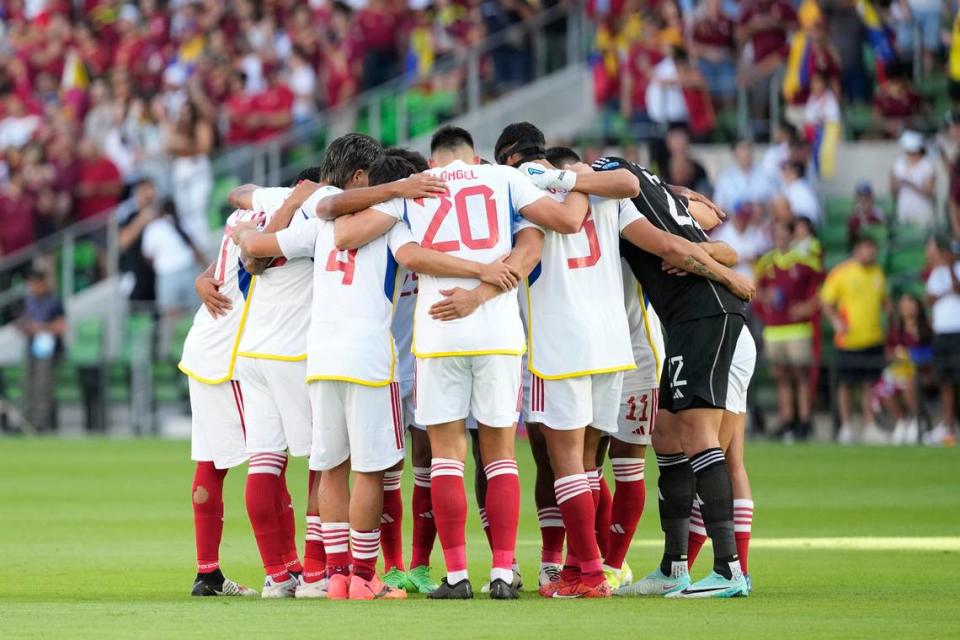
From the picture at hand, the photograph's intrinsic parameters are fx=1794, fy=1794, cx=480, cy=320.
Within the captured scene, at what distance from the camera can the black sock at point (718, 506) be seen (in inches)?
351

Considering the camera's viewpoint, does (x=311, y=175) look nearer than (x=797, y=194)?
Yes

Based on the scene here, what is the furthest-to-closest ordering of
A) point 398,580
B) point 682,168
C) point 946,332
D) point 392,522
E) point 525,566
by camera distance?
point 682,168, point 946,332, point 525,566, point 392,522, point 398,580

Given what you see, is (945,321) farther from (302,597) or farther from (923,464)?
(302,597)

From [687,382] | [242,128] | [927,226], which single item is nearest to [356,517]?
[687,382]

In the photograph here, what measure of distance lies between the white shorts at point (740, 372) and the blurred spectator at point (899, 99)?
1501 centimetres

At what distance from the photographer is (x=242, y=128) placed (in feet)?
90.7

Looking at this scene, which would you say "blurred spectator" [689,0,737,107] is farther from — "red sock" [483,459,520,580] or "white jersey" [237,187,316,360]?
"red sock" [483,459,520,580]

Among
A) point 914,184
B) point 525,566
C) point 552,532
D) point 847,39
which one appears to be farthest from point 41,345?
point 552,532

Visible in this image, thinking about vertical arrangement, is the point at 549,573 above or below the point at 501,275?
below

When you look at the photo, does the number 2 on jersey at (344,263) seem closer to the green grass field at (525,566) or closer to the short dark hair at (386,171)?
the short dark hair at (386,171)

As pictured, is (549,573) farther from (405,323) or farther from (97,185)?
(97,185)

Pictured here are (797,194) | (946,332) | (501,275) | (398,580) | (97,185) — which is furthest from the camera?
(97,185)

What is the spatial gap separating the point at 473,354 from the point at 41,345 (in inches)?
700

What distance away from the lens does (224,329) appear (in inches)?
382
